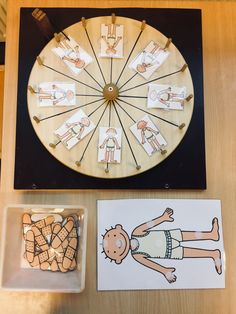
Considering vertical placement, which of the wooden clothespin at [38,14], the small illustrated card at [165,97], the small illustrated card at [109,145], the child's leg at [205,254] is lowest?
the child's leg at [205,254]

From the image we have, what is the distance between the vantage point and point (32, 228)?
3.40ft

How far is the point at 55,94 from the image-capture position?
1.07 m

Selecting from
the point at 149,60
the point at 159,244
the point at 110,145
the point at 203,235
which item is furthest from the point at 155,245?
the point at 149,60

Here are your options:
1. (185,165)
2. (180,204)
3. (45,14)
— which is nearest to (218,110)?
(185,165)

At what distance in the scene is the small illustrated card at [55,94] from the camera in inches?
41.9

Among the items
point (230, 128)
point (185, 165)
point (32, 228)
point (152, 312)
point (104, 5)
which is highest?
point (104, 5)

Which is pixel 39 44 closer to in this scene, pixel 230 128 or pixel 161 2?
pixel 161 2

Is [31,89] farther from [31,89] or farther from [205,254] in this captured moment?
[205,254]

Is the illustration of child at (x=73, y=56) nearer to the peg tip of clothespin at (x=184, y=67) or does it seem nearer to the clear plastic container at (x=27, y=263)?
the peg tip of clothespin at (x=184, y=67)

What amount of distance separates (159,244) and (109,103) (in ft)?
1.38

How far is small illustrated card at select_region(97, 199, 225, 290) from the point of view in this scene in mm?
1012

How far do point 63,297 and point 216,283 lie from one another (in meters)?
0.42

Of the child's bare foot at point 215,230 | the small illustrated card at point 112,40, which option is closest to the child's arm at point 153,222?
the child's bare foot at point 215,230

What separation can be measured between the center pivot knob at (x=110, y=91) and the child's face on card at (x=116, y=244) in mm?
367
